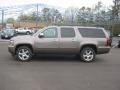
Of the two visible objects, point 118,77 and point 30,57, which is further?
point 30,57

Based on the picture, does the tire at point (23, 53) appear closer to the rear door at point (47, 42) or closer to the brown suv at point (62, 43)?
the brown suv at point (62, 43)

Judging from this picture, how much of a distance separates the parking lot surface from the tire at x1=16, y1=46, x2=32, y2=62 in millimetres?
295

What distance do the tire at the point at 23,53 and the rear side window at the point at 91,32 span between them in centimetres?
265

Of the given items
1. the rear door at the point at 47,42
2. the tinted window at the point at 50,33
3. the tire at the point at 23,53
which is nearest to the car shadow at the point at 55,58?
the tire at the point at 23,53

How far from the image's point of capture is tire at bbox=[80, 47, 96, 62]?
14.2 meters

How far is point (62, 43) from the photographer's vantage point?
548 inches

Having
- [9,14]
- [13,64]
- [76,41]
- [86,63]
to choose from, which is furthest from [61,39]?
[9,14]

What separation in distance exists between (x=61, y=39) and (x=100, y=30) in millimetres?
2010

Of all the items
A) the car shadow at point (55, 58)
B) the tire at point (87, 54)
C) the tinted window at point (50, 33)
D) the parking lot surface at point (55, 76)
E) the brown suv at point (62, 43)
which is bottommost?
the parking lot surface at point (55, 76)

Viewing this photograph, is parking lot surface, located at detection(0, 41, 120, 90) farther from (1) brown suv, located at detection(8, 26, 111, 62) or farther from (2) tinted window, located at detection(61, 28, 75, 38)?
(2) tinted window, located at detection(61, 28, 75, 38)

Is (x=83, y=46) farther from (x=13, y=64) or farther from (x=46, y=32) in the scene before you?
(x=13, y=64)

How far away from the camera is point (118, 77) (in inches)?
402

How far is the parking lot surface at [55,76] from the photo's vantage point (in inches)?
336

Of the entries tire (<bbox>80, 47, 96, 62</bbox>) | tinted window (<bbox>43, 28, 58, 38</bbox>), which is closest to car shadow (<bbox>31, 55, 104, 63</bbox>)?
tire (<bbox>80, 47, 96, 62</bbox>)
